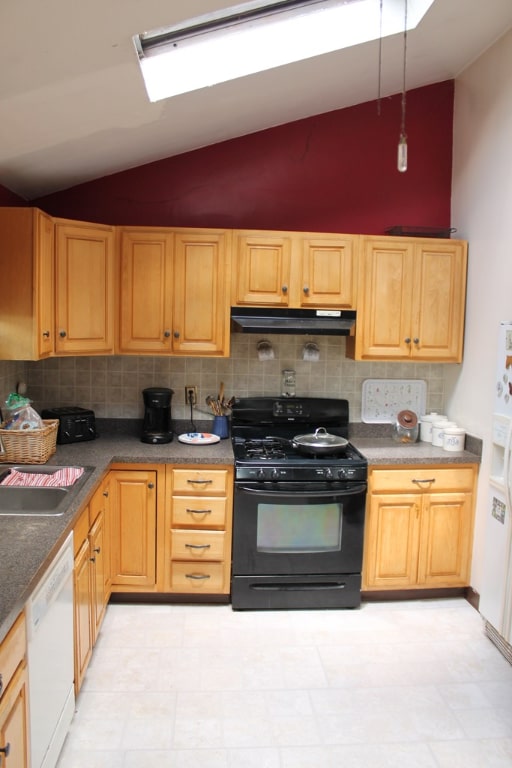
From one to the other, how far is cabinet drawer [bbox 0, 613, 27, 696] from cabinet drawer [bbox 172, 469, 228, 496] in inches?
→ 62.6

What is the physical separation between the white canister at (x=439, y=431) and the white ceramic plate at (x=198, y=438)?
50.0 inches

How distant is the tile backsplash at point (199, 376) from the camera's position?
3662 millimetres

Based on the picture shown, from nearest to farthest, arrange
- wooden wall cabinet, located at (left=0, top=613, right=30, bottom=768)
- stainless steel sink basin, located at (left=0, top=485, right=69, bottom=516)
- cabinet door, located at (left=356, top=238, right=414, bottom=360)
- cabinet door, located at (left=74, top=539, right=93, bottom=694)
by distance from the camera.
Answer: wooden wall cabinet, located at (left=0, top=613, right=30, bottom=768) < cabinet door, located at (left=74, top=539, right=93, bottom=694) < stainless steel sink basin, located at (left=0, top=485, right=69, bottom=516) < cabinet door, located at (left=356, top=238, right=414, bottom=360)

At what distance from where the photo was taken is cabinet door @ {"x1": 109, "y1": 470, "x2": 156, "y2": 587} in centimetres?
319

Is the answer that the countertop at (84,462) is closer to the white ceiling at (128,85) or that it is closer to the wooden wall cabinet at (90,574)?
the wooden wall cabinet at (90,574)

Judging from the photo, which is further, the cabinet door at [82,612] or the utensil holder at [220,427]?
the utensil holder at [220,427]

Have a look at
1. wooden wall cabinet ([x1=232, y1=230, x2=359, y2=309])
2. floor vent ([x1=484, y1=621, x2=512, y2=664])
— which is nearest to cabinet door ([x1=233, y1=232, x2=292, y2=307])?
wooden wall cabinet ([x1=232, y1=230, x2=359, y2=309])

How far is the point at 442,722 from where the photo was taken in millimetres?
2402

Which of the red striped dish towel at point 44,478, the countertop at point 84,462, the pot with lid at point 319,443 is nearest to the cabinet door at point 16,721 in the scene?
the countertop at point 84,462

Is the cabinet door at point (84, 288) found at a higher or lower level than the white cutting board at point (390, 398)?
higher

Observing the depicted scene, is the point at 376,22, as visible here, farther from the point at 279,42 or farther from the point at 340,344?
the point at 340,344

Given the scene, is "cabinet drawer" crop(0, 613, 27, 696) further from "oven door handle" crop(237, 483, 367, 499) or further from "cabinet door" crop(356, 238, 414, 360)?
"cabinet door" crop(356, 238, 414, 360)

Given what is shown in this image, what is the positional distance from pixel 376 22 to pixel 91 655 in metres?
3.06

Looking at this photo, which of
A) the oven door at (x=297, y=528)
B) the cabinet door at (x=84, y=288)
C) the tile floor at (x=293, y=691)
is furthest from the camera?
the oven door at (x=297, y=528)
